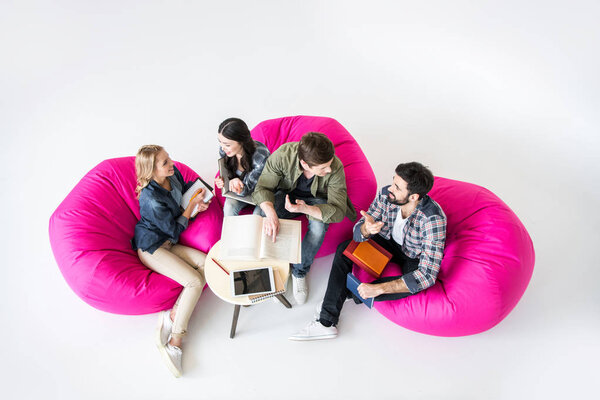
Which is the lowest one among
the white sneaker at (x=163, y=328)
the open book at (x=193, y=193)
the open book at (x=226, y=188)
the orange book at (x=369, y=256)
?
the white sneaker at (x=163, y=328)

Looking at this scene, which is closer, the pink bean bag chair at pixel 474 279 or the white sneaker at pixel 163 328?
the pink bean bag chair at pixel 474 279

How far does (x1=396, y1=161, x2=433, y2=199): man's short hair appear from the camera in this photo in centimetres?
182

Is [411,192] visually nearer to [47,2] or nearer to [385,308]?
[385,308]

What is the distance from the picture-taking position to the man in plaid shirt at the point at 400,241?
1891 mm

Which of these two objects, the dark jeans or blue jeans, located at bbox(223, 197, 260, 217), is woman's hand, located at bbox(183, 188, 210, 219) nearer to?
blue jeans, located at bbox(223, 197, 260, 217)

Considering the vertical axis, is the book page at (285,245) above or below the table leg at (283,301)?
above

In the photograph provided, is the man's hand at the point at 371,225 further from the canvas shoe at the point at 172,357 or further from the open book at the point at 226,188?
the canvas shoe at the point at 172,357

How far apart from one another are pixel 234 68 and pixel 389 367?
11.7 ft

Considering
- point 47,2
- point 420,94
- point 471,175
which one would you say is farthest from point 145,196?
point 47,2

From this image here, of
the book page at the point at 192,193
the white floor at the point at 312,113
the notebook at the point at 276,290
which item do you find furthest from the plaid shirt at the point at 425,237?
the book page at the point at 192,193

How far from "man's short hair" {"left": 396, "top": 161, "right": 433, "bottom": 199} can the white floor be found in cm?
109

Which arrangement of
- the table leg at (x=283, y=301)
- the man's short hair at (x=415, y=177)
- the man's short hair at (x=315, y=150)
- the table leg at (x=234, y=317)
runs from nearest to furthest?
the man's short hair at (x=415, y=177)
the man's short hair at (x=315, y=150)
the table leg at (x=234, y=317)
the table leg at (x=283, y=301)

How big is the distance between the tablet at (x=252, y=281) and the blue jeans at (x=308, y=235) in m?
0.39

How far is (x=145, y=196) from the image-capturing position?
2.19m
